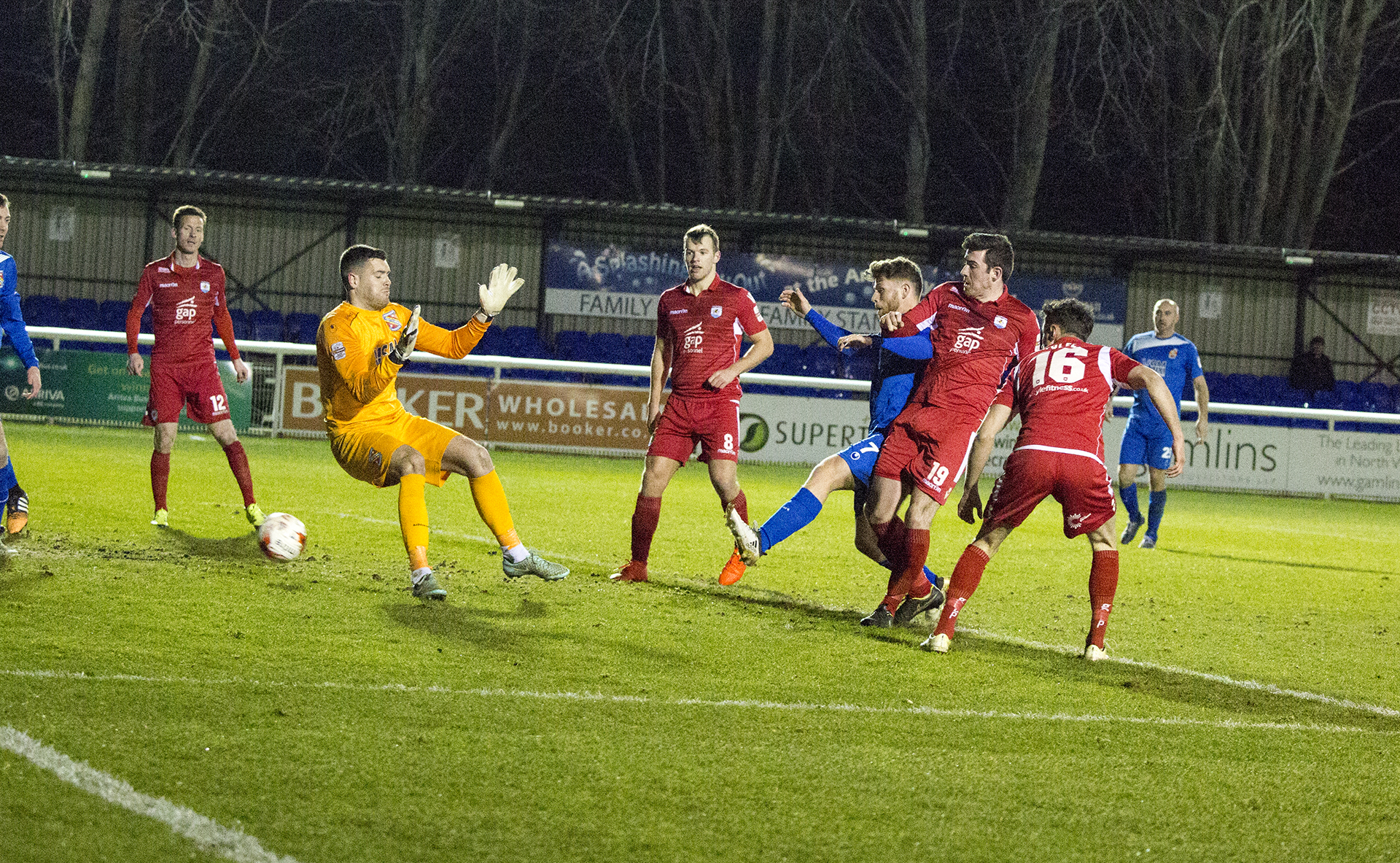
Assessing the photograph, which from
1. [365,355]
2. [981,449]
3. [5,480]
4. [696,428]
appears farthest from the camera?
[696,428]

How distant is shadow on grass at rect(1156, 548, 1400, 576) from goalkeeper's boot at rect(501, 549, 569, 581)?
643cm

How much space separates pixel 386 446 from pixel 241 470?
290 centimetres

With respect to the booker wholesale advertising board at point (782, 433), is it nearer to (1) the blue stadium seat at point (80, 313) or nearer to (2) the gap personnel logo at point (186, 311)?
(2) the gap personnel logo at point (186, 311)

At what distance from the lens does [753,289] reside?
26641 mm

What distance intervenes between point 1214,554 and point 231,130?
2812 centimetres

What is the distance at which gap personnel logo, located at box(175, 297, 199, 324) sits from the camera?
9234 mm

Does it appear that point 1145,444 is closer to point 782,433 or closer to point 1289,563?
point 1289,563

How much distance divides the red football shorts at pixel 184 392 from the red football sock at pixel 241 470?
0.76 feet

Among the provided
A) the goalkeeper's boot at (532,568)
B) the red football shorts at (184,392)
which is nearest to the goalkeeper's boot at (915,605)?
the goalkeeper's boot at (532,568)

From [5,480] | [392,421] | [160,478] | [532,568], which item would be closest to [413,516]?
[392,421]

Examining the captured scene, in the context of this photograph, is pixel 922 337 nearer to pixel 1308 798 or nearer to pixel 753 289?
pixel 1308 798

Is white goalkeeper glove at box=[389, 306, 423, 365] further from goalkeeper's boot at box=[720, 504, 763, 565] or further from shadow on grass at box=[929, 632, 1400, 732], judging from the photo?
shadow on grass at box=[929, 632, 1400, 732]

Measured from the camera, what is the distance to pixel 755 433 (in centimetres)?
1828

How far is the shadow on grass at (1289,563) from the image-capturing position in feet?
35.5
